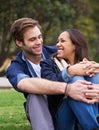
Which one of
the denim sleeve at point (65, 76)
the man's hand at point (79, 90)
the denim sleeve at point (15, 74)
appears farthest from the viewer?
the denim sleeve at point (15, 74)

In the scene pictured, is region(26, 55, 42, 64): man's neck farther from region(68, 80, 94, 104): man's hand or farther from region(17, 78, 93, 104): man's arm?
Answer: region(68, 80, 94, 104): man's hand

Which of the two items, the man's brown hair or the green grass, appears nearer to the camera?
the man's brown hair

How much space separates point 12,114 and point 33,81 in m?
2.25

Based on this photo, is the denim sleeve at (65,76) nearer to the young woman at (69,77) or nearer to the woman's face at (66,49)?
the young woman at (69,77)

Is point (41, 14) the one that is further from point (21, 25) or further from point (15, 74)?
point (15, 74)

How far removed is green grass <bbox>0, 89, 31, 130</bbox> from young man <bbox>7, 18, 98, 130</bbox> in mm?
961

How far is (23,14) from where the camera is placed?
22656 millimetres

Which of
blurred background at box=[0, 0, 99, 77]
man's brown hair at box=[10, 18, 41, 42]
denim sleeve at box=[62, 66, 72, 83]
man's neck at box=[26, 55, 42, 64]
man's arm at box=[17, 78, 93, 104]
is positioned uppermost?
man's brown hair at box=[10, 18, 41, 42]

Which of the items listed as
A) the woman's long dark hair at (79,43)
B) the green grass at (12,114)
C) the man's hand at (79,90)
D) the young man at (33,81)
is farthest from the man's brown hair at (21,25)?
the green grass at (12,114)

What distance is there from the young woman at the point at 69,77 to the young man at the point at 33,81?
0.08 meters

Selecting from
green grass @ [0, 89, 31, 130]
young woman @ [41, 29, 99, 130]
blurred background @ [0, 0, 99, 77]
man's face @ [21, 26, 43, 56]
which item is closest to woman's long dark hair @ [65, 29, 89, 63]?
young woman @ [41, 29, 99, 130]

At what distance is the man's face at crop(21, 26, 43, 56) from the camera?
4.34 meters

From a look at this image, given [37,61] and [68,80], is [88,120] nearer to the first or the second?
[68,80]

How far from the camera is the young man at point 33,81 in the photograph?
13.0ft
